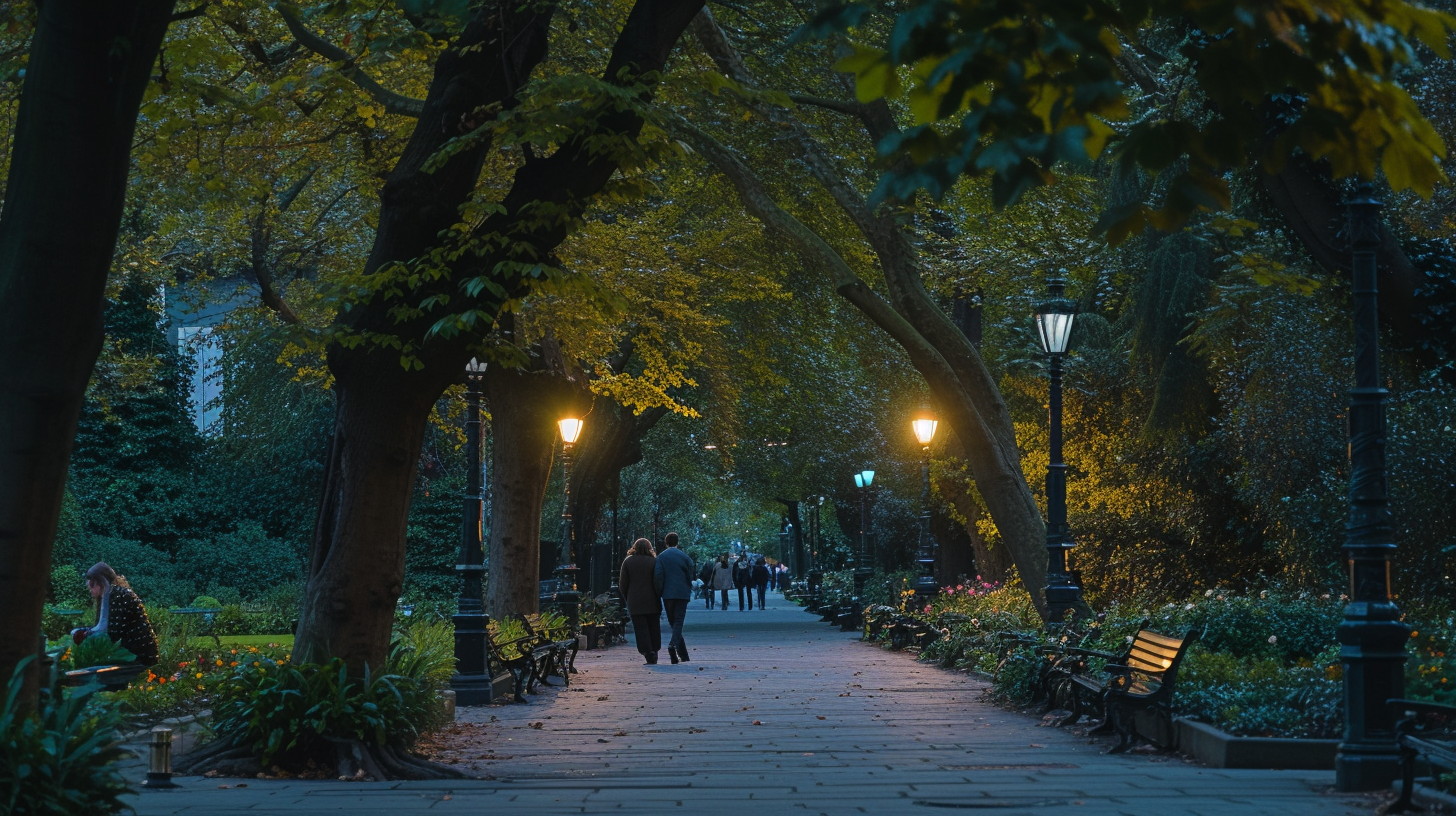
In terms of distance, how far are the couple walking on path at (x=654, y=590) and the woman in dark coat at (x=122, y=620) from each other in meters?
8.10

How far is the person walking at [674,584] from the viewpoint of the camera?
20.7 m

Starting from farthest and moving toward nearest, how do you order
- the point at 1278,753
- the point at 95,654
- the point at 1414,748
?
the point at 95,654 → the point at 1278,753 → the point at 1414,748

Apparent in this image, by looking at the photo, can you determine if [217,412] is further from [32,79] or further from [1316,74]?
[1316,74]

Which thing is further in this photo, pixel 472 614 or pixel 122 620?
pixel 472 614

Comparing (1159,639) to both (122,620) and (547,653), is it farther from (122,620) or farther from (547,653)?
(122,620)

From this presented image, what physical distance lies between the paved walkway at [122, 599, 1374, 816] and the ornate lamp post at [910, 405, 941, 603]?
25.6ft

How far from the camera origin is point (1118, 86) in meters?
4.14

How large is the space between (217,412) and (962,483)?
81.5ft

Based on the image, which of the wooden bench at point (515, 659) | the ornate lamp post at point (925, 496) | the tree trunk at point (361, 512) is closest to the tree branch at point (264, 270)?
the wooden bench at point (515, 659)

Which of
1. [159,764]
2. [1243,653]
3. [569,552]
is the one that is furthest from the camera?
[569,552]

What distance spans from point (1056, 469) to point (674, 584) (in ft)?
24.3

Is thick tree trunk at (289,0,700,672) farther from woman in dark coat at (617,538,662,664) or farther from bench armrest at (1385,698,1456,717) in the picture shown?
woman in dark coat at (617,538,662,664)

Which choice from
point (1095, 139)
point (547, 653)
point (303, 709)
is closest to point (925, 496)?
point (547, 653)

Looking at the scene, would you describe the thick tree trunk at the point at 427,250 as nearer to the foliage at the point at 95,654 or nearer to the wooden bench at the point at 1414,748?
the foliage at the point at 95,654
